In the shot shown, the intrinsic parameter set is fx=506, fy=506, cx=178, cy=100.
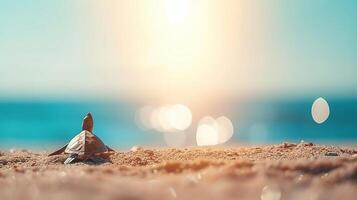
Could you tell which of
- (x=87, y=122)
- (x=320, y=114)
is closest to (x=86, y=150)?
(x=87, y=122)

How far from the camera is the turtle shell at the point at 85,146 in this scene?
5430mm

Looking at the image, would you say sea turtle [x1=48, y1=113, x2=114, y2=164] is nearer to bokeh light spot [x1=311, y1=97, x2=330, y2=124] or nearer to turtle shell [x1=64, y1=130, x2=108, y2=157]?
turtle shell [x1=64, y1=130, x2=108, y2=157]

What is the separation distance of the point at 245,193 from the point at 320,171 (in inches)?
24.7

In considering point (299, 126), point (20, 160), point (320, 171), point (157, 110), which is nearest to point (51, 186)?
point (320, 171)

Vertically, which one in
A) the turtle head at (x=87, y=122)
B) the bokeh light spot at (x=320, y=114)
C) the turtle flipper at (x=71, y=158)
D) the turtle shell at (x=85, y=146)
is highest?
the bokeh light spot at (x=320, y=114)

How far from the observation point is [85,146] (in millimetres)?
5465

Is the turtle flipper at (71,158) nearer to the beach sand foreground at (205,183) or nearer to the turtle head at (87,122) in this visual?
the turtle head at (87,122)

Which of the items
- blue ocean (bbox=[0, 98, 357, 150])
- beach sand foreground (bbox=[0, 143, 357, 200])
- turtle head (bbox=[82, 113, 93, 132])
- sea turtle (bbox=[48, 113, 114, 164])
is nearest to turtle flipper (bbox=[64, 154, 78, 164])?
sea turtle (bbox=[48, 113, 114, 164])

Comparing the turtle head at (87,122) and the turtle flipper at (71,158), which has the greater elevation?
the turtle head at (87,122)

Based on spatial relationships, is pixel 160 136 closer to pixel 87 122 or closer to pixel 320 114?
pixel 320 114

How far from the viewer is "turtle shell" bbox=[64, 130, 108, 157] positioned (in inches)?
214

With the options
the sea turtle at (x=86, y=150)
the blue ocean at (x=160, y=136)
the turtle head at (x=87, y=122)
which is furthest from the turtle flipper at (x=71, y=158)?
the blue ocean at (x=160, y=136)

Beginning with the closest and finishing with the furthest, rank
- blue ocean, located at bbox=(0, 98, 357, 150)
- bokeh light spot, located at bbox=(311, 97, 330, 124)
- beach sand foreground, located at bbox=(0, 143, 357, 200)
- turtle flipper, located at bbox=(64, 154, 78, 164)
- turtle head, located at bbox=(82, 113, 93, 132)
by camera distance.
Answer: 1. beach sand foreground, located at bbox=(0, 143, 357, 200)
2. turtle flipper, located at bbox=(64, 154, 78, 164)
3. turtle head, located at bbox=(82, 113, 93, 132)
4. blue ocean, located at bbox=(0, 98, 357, 150)
5. bokeh light spot, located at bbox=(311, 97, 330, 124)

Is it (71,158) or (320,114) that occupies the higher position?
(320,114)
